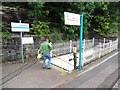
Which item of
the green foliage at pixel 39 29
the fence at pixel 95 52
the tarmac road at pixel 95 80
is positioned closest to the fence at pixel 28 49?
the fence at pixel 95 52

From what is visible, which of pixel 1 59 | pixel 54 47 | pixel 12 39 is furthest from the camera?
pixel 54 47

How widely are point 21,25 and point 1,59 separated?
2034 millimetres

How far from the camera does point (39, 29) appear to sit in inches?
518

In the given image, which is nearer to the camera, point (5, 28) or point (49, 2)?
point (5, 28)

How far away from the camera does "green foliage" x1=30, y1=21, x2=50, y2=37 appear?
13120 millimetres

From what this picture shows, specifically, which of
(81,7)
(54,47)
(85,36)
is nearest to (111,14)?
(85,36)

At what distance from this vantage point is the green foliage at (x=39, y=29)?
13.1 m

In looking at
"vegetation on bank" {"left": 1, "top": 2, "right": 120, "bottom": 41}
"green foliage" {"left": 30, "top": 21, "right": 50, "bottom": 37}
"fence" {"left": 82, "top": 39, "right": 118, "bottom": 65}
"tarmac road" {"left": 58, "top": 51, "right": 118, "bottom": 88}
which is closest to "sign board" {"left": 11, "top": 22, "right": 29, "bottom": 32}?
"vegetation on bank" {"left": 1, "top": 2, "right": 120, "bottom": 41}

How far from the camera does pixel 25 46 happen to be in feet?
39.1

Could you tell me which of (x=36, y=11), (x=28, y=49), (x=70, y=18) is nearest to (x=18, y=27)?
(x=28, y=49)

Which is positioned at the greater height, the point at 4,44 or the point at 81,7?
the point at 81,7

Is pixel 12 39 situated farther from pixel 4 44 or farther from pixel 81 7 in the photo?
pixel 81 7

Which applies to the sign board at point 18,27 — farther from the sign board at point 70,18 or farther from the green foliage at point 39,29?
the sign board at point 70,18

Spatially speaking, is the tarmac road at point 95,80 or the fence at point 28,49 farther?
the fence at point 28,49
